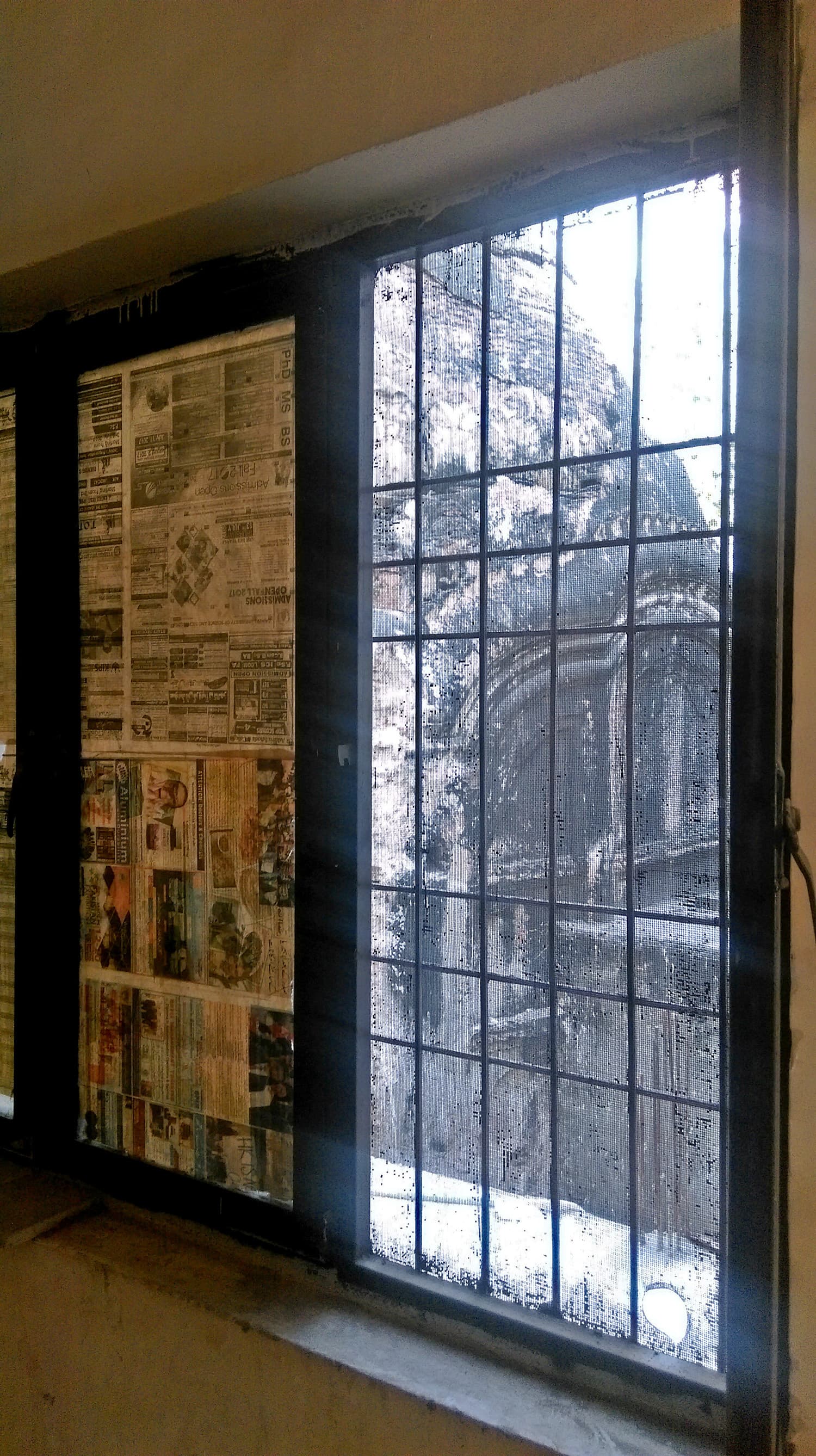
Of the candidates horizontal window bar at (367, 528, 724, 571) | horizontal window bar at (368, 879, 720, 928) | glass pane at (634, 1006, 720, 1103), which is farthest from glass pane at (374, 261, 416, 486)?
glass pane at (634, 1006, 720, 1103)

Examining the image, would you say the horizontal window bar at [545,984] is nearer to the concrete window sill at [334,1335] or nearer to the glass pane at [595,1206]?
the glass pane at [595,1206]

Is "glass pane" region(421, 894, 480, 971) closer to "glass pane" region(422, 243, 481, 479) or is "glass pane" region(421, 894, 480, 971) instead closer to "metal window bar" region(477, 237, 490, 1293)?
"metal window bar" region(477, 237, 490, 1293)

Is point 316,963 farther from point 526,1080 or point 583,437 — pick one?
point 583,437

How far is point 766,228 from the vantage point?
2.48 ft

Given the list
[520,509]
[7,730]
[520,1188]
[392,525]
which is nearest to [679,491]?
[520,509]

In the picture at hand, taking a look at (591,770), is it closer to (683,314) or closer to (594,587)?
(594,587)

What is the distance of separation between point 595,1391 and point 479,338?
4.23 ft

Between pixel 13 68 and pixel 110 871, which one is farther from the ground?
pixel 13 68

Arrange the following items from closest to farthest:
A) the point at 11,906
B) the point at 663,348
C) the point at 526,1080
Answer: the point at 663,348 < the point at 526,1080 < the point at 11,906

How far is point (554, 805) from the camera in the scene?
1171mm

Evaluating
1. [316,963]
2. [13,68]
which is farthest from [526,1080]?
[13,68]

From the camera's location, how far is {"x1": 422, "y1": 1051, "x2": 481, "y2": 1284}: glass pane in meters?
1.24

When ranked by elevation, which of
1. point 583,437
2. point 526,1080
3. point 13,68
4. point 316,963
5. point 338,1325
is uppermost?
point 13,68

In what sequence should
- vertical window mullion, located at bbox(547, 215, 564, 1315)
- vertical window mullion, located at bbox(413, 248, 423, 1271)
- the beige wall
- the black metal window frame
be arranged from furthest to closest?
vertical window mullion, located at bbox(413, 248, 423, 1271) < vertical window mullion, located at bbox(547, 215, 564, 1315) < the beige wall < the black metal window frame
